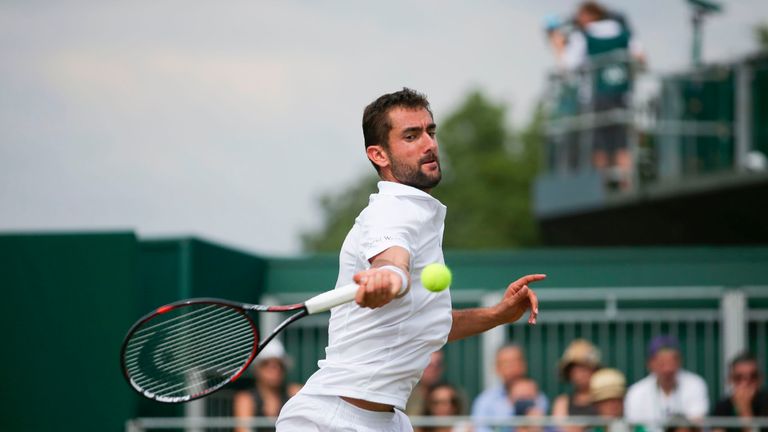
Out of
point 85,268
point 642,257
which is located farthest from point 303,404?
point 642,257

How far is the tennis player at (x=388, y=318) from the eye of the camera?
533 centimetres

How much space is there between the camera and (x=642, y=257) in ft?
45.2

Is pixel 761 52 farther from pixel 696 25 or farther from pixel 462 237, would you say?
pixel 462 237

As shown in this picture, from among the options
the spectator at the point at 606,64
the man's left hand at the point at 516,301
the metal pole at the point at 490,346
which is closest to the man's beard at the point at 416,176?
the man's left hand at the point at 516,301

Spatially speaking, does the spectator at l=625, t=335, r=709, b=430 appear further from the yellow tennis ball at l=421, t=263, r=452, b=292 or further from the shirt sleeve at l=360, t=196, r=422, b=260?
the yellow tennis ball at l=421, t=263, r=452, b=292

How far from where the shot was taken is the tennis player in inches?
210

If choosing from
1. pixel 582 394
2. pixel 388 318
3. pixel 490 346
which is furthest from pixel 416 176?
pixel 490 346

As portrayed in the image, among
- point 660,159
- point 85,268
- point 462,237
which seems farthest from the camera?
point 462,237

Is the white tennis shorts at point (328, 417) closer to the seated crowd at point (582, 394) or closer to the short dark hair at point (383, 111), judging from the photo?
the short dark hair at point (383, 111)

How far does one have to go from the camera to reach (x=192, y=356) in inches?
229

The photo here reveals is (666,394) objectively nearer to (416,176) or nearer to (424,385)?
(424,385)

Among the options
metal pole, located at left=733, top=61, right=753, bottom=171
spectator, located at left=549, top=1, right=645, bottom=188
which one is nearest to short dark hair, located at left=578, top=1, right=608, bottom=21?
spectator, located at left=549, top=1, right=645, bottom=188

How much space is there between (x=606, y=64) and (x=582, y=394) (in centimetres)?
537

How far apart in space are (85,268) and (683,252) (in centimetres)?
602
